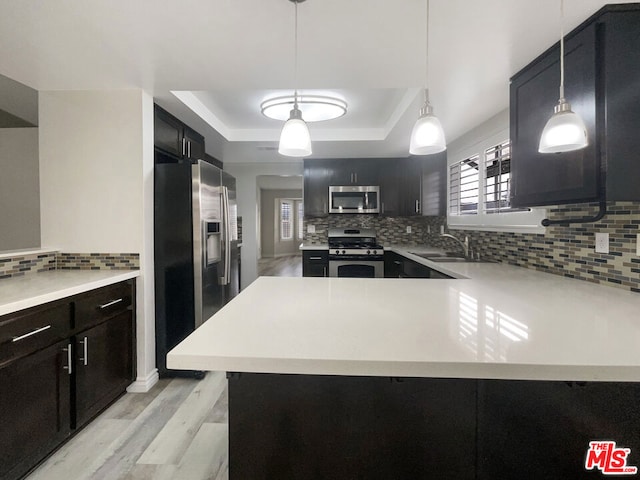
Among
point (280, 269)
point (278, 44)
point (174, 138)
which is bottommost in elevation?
point (280, 269)

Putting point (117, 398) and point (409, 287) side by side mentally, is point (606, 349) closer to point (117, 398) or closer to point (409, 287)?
point (409, 287)

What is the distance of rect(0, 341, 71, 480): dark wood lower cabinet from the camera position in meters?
1.45

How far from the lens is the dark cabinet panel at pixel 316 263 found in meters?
4.29

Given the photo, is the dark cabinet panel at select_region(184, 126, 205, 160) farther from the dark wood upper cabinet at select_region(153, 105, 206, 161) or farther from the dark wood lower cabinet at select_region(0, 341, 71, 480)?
the dark wood lower cabinet at select_region(0, 341, 71, 480)

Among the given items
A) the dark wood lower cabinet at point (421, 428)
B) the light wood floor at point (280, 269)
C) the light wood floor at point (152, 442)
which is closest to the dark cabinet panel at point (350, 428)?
the dark wood lower cabinet at point (421, 428)

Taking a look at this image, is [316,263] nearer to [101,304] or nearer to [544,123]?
[101,304]

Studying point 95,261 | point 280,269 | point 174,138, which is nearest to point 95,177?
point 95,261

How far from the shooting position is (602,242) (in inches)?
66.9

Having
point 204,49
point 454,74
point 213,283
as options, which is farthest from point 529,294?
point 213,283

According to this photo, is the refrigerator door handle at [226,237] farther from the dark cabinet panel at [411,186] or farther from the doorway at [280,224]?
the doorway at [280,224]

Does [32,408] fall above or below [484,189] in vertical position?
below

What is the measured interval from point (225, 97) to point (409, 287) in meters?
2.35

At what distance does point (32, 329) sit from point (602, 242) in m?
2.96

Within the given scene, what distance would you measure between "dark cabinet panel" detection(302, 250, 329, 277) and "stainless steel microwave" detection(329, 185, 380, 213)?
2.27ft
